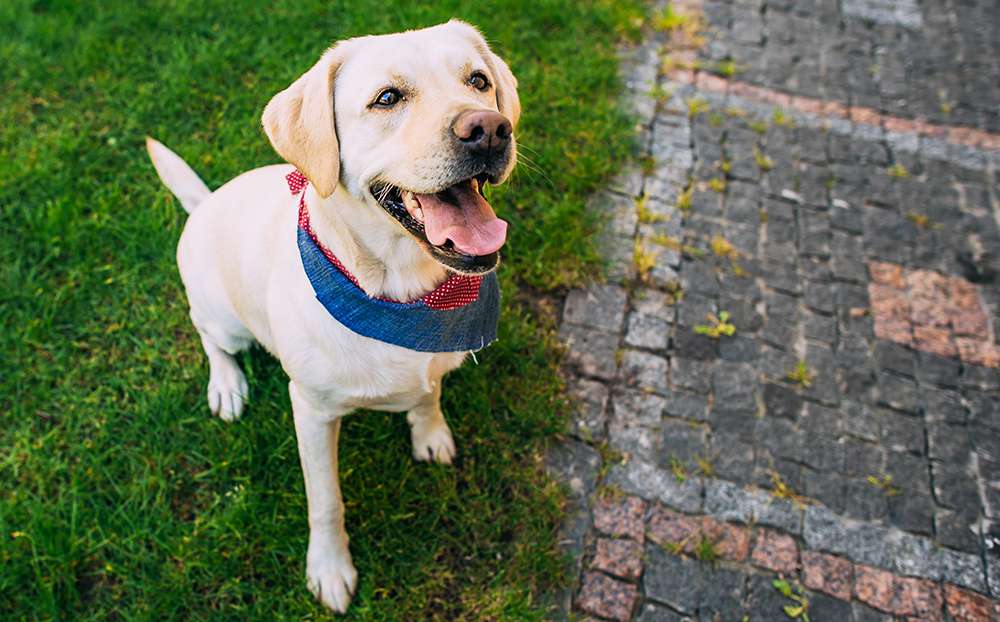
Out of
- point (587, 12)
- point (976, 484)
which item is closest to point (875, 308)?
point (976, 484)

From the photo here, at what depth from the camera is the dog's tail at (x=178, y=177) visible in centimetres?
351

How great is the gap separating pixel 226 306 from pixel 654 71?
3606mm

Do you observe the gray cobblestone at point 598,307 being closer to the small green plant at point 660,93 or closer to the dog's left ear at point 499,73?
the dog's left ear at point 499,73

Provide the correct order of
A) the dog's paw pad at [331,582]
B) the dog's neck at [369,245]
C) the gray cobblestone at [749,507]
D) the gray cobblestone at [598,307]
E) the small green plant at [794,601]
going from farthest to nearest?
1. the gray cobblestone at [598,307]
2. the gray cobblestone at [749,507]
3. the small green plant at [794,601]
4. the dog's paw pad at [331,582]
5. the dog's neck at [369,245]

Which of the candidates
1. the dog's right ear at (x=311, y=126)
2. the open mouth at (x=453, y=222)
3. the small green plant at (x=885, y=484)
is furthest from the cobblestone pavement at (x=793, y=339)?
the dog's right ear at (x=311, y=126)

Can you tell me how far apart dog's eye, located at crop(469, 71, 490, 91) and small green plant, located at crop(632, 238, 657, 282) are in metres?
2.02

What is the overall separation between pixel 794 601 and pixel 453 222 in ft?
7.16

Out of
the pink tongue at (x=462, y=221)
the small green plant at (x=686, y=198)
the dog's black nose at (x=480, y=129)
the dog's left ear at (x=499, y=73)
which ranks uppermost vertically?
the dog's black nose at (x=480, y=129)

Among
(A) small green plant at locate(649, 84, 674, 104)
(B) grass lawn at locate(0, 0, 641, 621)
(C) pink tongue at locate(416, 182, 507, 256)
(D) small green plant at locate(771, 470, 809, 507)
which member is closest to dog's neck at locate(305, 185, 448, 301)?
(C) pink tongue at locate(416, 182, 507, 256)

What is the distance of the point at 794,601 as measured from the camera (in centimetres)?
323

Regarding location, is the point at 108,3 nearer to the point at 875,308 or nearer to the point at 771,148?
the point at 771,148

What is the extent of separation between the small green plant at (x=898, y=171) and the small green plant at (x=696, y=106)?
1.23m

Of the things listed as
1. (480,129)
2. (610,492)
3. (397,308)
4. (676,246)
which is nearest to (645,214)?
(676,246)

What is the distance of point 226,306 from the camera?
3242 mm
